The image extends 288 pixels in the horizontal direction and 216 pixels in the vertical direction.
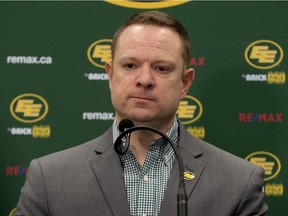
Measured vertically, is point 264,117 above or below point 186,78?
below

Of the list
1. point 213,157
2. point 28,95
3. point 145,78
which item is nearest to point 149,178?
point 213,157

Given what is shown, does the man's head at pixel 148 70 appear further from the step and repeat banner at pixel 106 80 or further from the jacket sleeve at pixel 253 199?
the step and repeat banner at pixel 106 80

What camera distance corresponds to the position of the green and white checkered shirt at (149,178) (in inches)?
77.9

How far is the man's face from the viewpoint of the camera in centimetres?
204

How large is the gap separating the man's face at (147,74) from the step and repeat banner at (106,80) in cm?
62

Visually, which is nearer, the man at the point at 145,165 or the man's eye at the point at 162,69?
the man at the point at 145,165

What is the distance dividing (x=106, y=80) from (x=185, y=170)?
0.93 meters

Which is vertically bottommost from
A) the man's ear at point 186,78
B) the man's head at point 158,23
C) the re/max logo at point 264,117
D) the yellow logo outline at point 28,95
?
the re/max logo at point 264,117

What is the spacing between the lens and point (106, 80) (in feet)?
9.18

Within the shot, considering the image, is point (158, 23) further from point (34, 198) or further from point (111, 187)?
point (34, 198)

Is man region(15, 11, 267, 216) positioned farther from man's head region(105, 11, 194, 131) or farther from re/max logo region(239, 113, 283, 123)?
re/max logo region(239, 113, 283, 123)

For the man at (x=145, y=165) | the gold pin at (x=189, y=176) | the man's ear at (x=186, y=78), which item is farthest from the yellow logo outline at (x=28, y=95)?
the gold pin at (x=189, y=176)

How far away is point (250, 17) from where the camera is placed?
2762 mm

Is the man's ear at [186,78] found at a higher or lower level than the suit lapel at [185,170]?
higher
